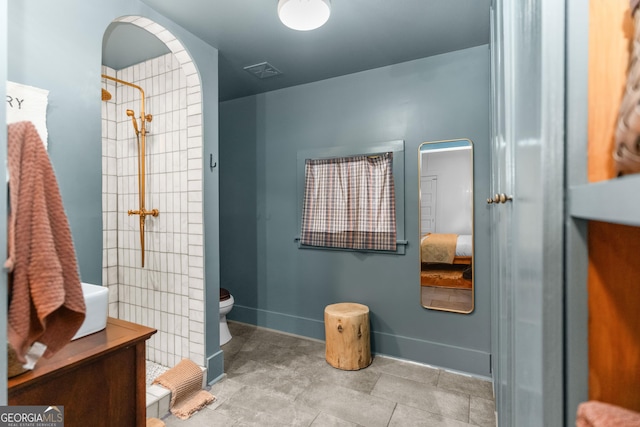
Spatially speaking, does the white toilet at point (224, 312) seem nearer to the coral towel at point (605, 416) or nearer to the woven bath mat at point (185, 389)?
the woven bath mat at point (185, 389)

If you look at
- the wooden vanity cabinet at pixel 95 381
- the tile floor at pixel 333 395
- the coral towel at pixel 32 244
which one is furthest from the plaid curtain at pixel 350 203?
the coral towel at pixel 32 244

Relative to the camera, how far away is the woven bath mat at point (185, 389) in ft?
6.37

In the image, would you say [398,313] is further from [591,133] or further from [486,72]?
[591,133]

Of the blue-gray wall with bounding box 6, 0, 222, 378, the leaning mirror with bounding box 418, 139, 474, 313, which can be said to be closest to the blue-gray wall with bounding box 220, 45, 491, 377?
the leaning mirror with bounding box 418, 139, 474, 313

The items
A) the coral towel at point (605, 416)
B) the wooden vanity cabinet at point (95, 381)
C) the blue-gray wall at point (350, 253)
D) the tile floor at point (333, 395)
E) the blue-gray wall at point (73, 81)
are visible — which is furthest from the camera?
the blue-gray wall at point (350, 253)

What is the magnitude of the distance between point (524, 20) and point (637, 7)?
41cm

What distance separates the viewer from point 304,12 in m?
1.67

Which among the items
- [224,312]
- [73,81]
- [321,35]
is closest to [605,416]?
[73,81]

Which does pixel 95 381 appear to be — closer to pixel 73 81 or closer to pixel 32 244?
pixel 32 244

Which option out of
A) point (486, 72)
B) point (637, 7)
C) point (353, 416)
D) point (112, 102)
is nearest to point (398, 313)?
point (353, 416)

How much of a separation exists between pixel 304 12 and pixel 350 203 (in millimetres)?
1530

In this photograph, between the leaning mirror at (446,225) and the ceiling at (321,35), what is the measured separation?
79 centimetres

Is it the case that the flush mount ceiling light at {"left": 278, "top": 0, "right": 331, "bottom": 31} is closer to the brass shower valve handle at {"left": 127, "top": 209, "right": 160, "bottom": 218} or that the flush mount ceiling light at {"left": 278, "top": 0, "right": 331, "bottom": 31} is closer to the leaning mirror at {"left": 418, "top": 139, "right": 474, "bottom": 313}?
the leaning mirror at {"left": 418, "top": 139, "right": 474, "bottom": 313}

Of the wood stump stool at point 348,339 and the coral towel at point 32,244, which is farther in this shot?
the wood stump stool at point 348,339
